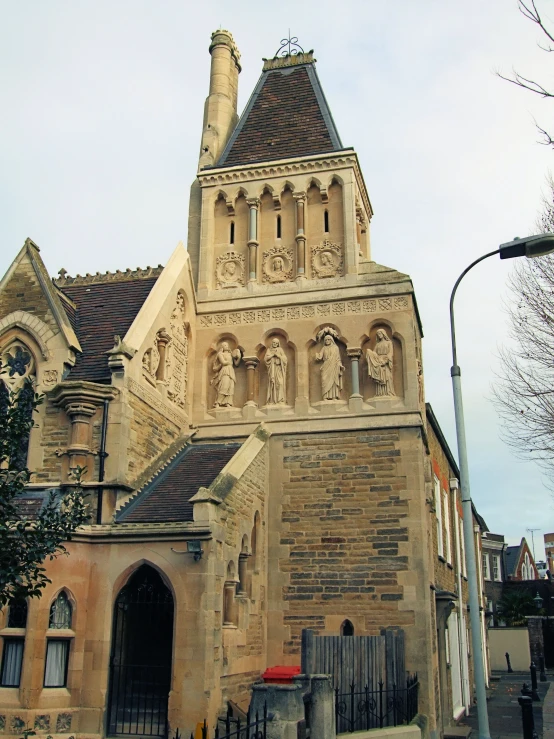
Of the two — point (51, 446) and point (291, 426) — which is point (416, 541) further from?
point (51, 446)

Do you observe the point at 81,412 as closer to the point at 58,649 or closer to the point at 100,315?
the point at 100,315

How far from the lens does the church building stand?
1380 cm

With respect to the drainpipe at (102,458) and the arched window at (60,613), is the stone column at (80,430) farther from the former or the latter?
the arched window at (60,613)

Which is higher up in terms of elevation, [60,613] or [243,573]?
[243,573]

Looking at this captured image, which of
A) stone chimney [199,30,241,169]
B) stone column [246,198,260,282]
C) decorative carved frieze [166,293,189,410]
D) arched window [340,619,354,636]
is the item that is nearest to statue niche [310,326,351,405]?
stone column [246,198,260,282]

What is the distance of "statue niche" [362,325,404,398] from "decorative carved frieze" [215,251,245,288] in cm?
411

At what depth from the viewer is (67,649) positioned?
1391cm

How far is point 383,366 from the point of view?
18.4m

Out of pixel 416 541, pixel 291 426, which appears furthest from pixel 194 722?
pixel 291 426

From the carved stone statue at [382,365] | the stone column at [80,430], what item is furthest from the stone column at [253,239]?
the stone column at [80,430]

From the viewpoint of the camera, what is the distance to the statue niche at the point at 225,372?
1947 cm

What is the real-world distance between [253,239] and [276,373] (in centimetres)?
390

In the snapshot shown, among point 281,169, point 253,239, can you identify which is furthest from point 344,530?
point 281,169

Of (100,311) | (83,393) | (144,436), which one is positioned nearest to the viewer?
(83,393)
